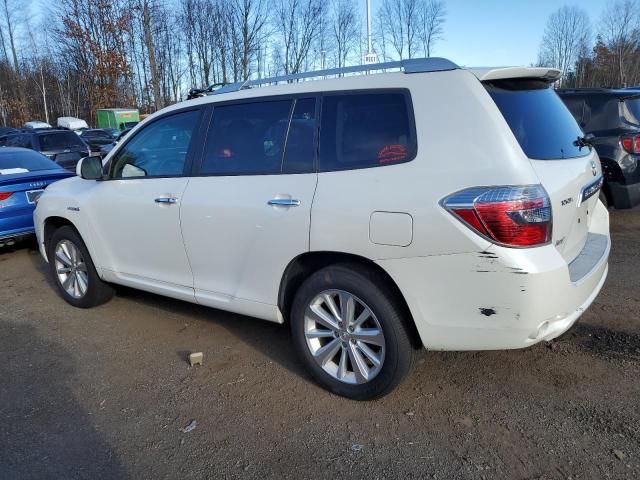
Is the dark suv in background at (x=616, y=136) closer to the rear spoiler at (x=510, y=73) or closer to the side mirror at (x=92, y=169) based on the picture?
the rear spoiler at (x=510, y=73)

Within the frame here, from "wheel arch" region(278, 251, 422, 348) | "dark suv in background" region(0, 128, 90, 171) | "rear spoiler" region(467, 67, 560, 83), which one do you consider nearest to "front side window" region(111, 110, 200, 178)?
"wheel arch" region(278, 251, 422, 348)

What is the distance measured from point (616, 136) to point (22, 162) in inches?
332

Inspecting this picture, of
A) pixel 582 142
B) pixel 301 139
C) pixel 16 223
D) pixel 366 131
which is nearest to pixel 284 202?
pixel 301 139

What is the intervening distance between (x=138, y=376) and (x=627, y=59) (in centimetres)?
6350

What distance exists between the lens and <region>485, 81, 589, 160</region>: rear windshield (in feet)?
8.98

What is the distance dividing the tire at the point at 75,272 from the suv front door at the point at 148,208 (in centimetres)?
32

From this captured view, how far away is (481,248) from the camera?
2473mm

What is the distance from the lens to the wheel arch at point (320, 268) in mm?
2852

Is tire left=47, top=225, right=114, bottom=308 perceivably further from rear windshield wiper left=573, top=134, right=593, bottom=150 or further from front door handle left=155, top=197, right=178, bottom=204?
rear windshield wiper left=573, top=134, right=593, bottom=150

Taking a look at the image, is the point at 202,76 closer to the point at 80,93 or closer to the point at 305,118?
the point at 80,93

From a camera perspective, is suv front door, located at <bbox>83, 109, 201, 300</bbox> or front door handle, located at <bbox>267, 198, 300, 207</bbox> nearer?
front door handle, located at <bbox>267, 198, 300, 207</bbox>

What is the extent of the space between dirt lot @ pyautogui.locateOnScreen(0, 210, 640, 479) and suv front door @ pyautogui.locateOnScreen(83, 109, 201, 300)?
56cm

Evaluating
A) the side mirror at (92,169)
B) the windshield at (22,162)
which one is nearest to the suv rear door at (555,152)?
the side mirror at (92,169)

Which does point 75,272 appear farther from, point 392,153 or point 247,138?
point 392,153
